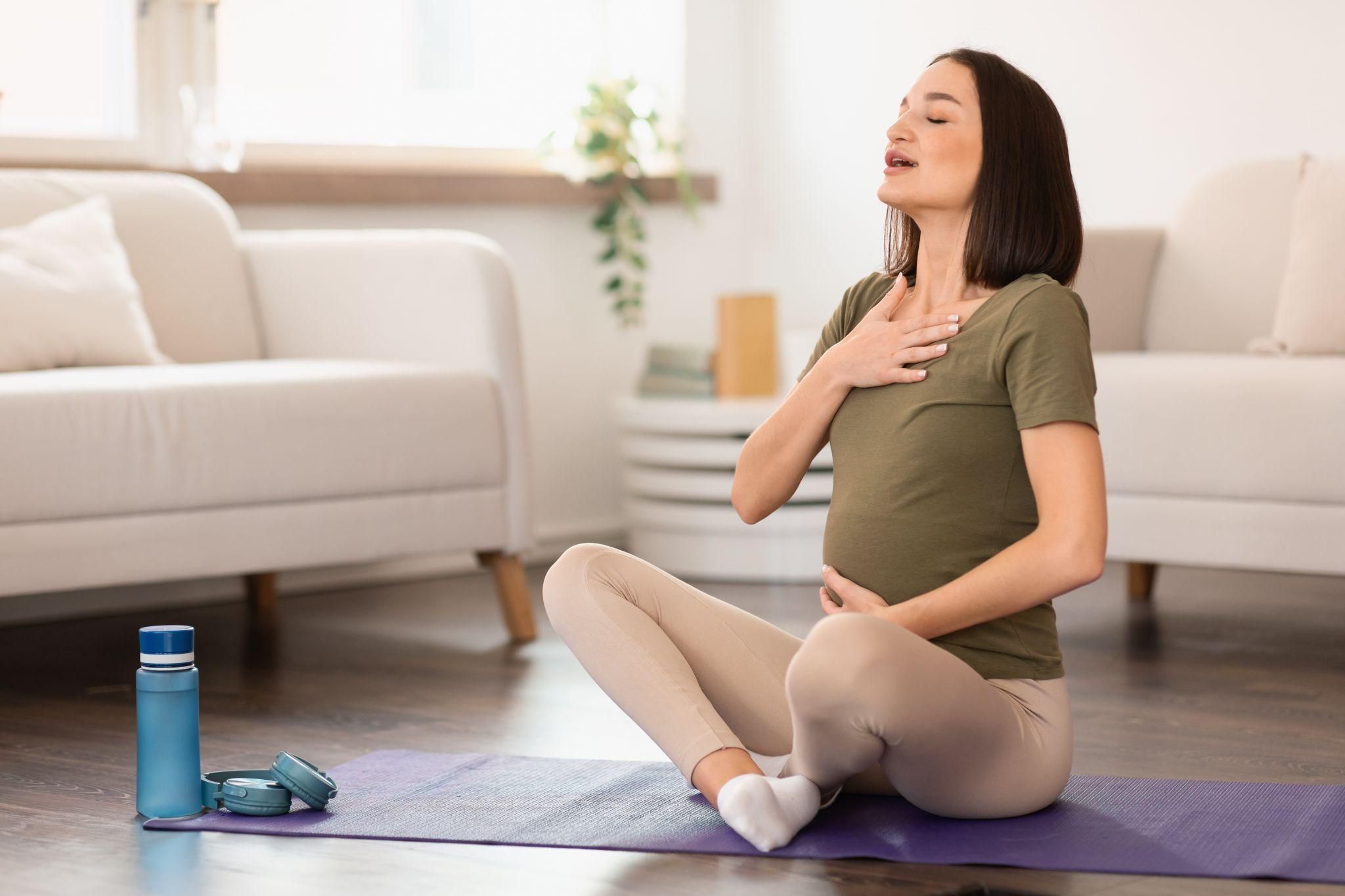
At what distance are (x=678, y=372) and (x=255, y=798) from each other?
2140 mm

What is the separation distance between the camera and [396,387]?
2.73 m

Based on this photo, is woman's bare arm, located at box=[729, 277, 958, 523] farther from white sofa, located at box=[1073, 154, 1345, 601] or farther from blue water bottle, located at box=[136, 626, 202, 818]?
white sofa, located at box=[1073, 154, 1345, 601]

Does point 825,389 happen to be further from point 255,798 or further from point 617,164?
point 617,164

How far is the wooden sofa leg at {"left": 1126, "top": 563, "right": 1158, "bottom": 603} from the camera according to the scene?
10.8ft

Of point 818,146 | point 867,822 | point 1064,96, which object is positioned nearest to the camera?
point 867,822

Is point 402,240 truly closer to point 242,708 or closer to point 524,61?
point 242,708

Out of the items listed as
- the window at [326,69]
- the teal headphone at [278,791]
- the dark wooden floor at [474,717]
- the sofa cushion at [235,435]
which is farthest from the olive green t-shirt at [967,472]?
the window at [326,69]

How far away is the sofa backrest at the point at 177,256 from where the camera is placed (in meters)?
3.01

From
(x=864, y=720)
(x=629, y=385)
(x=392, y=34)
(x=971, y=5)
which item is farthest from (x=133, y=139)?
(x=864, y=720)

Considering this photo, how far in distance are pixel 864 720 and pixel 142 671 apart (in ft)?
2.47

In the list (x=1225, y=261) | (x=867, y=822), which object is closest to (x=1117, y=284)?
(x=1225, y=261)

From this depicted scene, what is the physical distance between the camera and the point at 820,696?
1.52 metres

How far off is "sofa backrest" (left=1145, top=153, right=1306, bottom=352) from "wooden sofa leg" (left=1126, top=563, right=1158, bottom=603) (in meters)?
0.43

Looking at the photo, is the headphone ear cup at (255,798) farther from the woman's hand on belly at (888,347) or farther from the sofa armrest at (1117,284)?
the sofa armrest at (1117,284)
